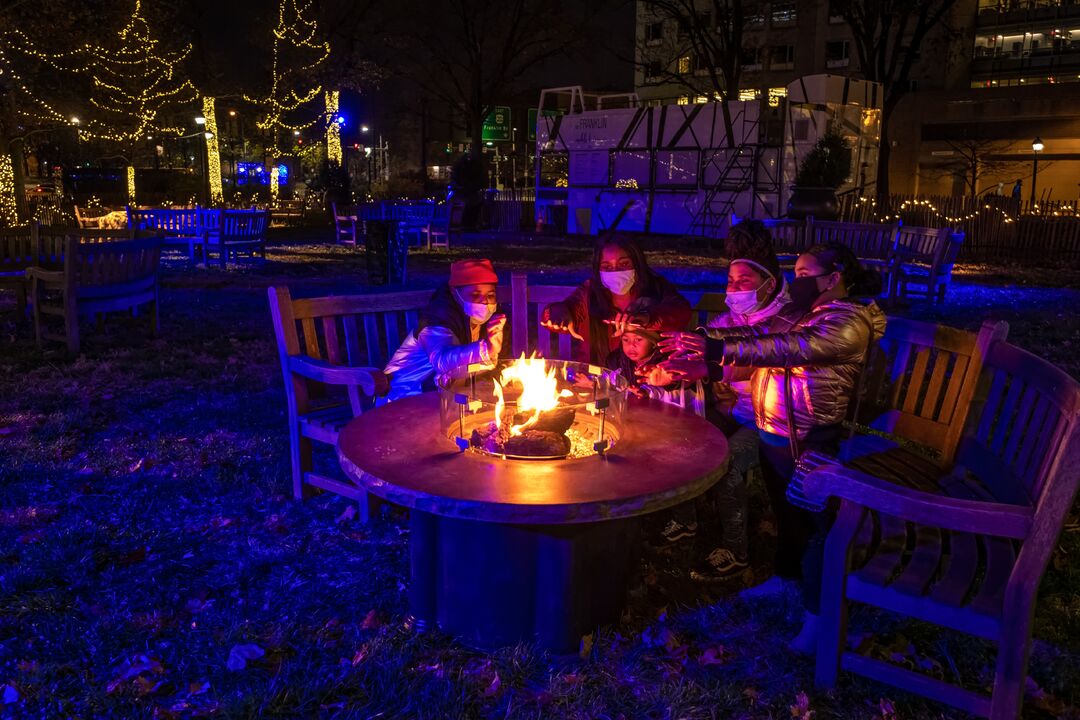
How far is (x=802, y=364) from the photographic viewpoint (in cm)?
371

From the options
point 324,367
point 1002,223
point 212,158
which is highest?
point 212,158

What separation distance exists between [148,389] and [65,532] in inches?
131

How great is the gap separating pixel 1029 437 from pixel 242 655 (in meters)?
3.26

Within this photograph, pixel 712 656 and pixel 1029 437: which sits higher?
pixel 1029 437

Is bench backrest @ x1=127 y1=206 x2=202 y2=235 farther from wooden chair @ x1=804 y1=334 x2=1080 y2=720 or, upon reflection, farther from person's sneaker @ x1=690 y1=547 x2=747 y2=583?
wooden chair @ x1=804 y1=334 x2=1080 y2=720

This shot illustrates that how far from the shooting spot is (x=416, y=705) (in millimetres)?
3098

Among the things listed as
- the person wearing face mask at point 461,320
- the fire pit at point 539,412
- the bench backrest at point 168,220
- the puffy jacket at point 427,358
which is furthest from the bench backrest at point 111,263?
the bench backrest at point 168,220

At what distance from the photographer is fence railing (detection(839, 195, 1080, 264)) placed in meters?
21.2

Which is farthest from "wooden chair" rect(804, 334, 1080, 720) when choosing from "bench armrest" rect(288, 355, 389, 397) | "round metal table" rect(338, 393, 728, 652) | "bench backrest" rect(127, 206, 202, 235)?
"bench backrest" rect(127, 206, 202, 235)

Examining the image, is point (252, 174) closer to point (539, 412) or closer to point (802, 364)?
point (539, 412)

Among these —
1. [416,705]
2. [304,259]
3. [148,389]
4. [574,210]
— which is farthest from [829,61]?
[416,705]

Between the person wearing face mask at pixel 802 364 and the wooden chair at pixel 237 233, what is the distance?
14507 mm

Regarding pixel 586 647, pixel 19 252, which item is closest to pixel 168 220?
pixel 19 252

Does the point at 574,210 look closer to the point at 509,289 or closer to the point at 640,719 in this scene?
the point at 509,289
